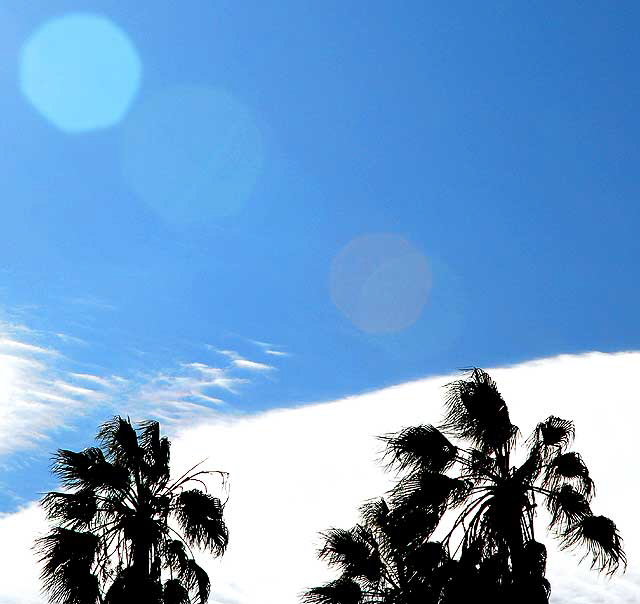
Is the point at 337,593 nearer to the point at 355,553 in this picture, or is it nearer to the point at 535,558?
the point at 355,553

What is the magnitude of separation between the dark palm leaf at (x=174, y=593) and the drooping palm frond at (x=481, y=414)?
8152 millimetres

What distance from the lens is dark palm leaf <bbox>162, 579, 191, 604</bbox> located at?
2122 centimetres

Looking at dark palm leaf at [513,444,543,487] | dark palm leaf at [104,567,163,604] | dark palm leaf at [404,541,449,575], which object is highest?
dark palm leaf at [513,444,543,487]

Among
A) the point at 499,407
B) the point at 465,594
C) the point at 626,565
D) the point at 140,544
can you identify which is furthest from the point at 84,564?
the point at 626,565

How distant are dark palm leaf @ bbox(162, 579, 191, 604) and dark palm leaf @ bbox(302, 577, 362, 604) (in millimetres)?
5596

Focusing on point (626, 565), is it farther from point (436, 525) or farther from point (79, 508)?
point (79, 508)

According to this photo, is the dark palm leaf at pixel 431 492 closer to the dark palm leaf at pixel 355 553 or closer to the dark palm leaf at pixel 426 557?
the dark palm leaf at pixel 426 557

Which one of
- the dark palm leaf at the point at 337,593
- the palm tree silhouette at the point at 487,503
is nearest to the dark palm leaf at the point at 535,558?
the palm tree silhouette at the point at 487,503

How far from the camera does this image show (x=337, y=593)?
26.0 meters

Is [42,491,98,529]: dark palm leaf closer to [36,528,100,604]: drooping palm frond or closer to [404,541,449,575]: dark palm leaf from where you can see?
[36,528,100,604]: drooping palm frond

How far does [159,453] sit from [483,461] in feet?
32.0

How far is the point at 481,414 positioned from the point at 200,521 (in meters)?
8.16

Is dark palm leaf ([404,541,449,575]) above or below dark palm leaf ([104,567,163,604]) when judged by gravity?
above

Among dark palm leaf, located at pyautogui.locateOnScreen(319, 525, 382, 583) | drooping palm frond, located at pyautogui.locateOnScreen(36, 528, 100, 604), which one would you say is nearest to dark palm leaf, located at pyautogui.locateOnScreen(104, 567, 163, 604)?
drooping palm frond, located at pyautogui.locateOnScreen(36, 528, 100, 604)
